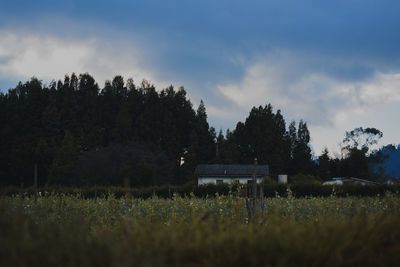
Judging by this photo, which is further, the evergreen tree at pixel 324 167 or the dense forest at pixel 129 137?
the evergreen tree at pixel 324 167

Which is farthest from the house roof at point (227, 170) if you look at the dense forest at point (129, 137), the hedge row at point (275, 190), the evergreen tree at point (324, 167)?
the hedge row at point (275, 190)

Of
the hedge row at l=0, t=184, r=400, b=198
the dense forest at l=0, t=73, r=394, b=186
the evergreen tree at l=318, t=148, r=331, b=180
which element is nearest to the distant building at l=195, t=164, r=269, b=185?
the dense forest at l=0, t=73, r=394, b=186

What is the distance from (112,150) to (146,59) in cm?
2912

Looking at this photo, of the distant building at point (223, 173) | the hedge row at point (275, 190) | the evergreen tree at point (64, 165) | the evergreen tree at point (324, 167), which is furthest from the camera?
the evergreen tree at point (324, 167)

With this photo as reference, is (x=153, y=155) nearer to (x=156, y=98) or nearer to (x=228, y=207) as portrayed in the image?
(x=156, y=98)

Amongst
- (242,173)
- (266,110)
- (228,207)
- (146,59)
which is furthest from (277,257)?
(266,110)

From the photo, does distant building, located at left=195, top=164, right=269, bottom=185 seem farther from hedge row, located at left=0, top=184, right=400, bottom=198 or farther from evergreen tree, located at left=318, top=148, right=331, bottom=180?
hedge row, located at left=0, top=184, right=400, bottom=198

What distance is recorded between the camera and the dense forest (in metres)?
44.7

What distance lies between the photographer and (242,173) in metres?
44.1

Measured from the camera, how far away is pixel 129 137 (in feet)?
167

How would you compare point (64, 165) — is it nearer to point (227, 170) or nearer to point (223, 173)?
point (223, 173)

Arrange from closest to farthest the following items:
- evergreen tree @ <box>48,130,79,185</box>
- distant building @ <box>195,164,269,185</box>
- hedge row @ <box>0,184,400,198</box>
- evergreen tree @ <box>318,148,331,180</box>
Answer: hedge row @ <box>0,184,400,198</box>, evergreen tree @ <box>48,130,79,185</box>, distant building @ <box>195,164,269,185</box>, evergreen tree @ <box>318,148,331,180</box>

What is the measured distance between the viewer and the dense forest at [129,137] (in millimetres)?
44719

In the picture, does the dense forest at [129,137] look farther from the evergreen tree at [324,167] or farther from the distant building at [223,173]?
the distant building at [223,173]
